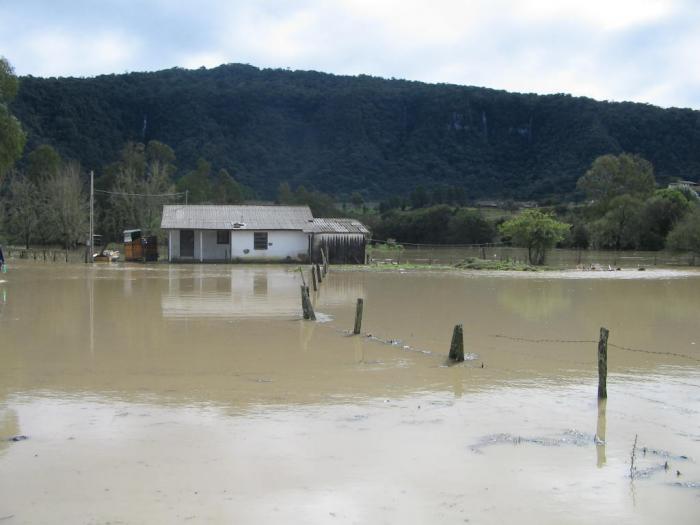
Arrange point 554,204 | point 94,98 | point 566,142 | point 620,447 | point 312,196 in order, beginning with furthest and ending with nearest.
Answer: point 566,142
point 94,98
point 554,204
point 312,196
point 620,447

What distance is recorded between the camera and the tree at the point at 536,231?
144 ft

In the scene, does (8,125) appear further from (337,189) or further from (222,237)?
(337,189)

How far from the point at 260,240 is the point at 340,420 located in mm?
35797

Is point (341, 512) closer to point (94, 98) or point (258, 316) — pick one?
point (258, 316)

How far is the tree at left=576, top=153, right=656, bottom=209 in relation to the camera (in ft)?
260

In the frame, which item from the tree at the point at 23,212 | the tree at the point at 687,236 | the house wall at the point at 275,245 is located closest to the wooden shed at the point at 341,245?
the house wall at the point at 275,245

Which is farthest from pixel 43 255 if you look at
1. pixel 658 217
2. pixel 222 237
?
pixel 658 217

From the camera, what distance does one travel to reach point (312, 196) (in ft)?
256

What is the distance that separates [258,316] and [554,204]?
252 feet

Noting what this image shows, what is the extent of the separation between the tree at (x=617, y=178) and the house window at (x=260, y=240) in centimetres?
4666

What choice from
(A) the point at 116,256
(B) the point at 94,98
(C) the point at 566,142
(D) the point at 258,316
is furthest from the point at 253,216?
(C) the point at 566,142

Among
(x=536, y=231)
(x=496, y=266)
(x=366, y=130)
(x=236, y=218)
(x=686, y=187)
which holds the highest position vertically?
(x=366, y=130)

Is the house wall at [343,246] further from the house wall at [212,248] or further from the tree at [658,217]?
the tree at [658,217]

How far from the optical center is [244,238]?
43562 mm
